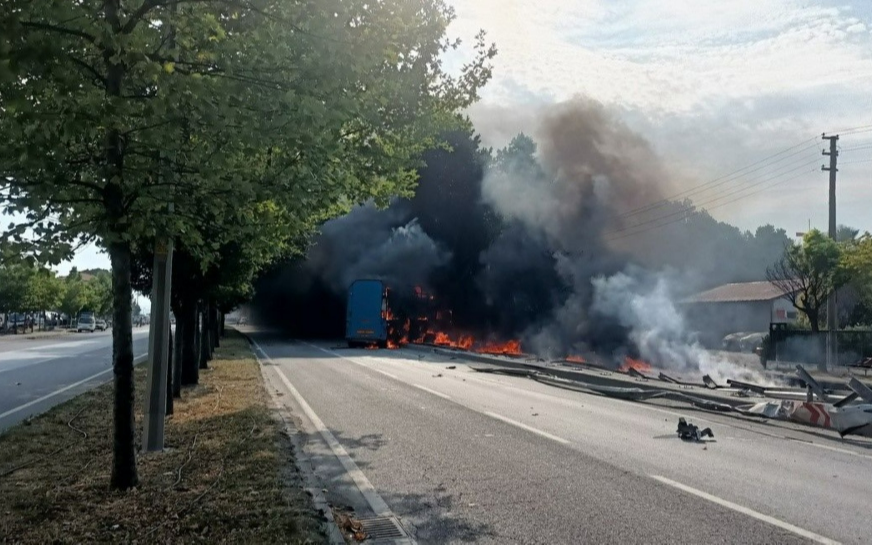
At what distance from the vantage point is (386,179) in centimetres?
1178

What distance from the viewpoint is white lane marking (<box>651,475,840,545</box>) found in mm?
5434

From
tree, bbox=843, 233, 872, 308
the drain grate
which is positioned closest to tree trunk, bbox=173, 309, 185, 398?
the drain grate

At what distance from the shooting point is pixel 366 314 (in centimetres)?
3853

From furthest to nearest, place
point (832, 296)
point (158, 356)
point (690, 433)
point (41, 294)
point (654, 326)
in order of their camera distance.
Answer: point (41, 294) < point (654, 326) < point (832, 296) < point (690, 433) < point (158, 356)

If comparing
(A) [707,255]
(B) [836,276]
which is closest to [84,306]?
(A) [707,255]

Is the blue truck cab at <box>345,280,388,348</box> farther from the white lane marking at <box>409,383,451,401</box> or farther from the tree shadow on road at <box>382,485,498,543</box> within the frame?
the tree shadow on road at <box>382,485,498,543</box>

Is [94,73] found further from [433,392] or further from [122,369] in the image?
[433,392]

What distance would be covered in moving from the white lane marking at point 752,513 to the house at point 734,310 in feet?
167

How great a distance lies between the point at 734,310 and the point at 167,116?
59.5m

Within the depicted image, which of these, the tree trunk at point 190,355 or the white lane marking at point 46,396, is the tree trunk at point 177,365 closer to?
the tree trunk at point 190,355

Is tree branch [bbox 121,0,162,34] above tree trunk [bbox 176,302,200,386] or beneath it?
above

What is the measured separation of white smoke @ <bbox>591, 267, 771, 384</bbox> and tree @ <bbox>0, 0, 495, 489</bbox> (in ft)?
67.8

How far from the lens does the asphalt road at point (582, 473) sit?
571 cm

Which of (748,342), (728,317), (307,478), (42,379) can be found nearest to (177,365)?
(307,478)
